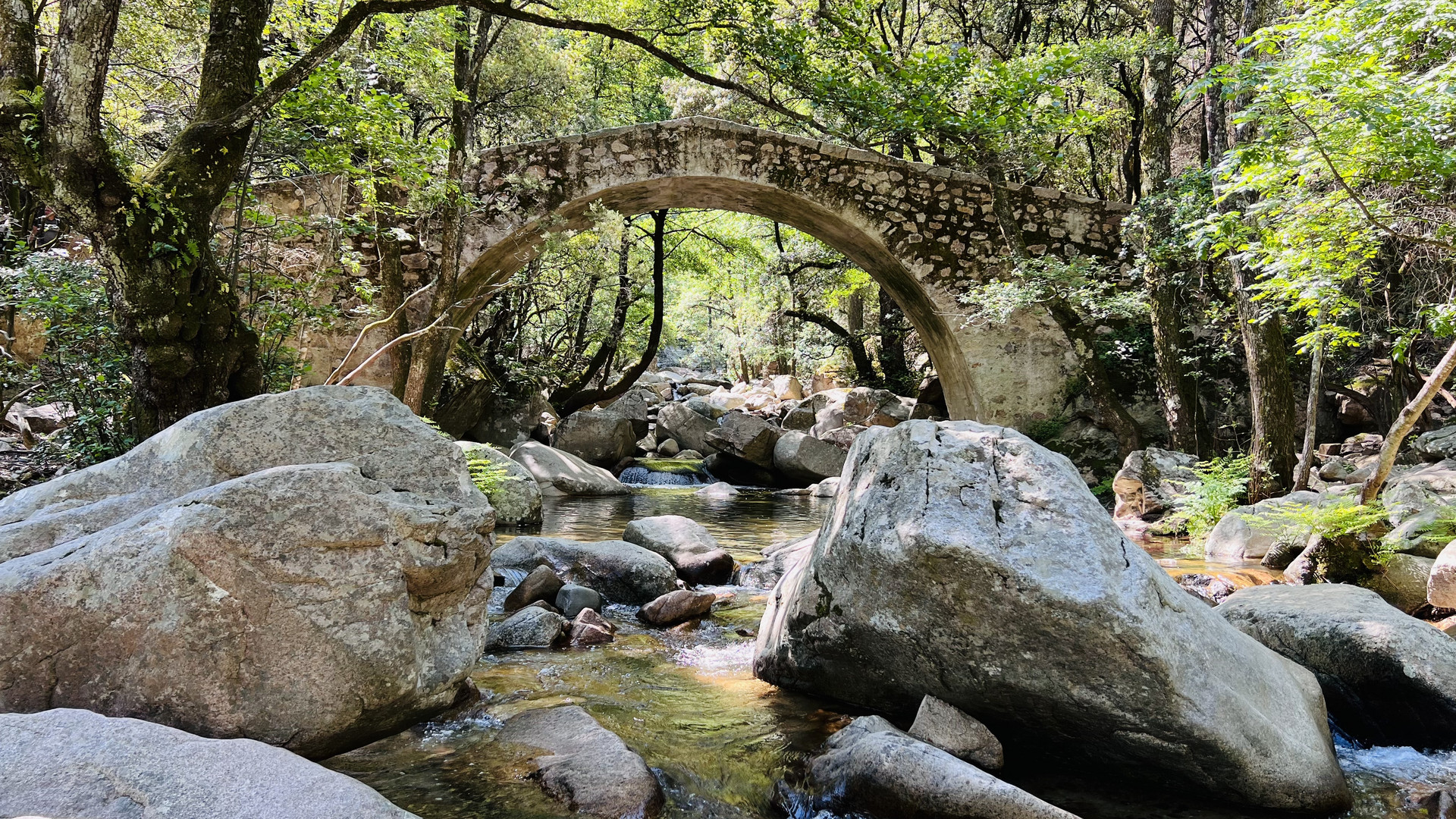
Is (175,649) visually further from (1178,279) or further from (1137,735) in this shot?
(1178,279)

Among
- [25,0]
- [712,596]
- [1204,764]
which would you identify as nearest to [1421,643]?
[1204,764]

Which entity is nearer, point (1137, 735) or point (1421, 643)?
point (1137, 735)

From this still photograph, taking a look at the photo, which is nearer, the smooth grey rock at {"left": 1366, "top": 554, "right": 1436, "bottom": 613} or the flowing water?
the flowing water

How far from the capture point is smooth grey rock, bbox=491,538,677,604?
4.68 meters

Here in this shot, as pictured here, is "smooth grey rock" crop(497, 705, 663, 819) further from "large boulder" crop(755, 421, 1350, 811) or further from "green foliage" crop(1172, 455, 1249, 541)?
"green foliage" crop(1172, 455, 1249, 541)

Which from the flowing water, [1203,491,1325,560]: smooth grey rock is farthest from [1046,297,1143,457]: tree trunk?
the flowing water

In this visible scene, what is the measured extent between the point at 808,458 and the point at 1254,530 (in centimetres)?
679

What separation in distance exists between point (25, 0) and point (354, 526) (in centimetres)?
389

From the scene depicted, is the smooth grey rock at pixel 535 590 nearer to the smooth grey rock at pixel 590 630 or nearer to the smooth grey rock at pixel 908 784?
the smooth grey rock at pixel 590 630

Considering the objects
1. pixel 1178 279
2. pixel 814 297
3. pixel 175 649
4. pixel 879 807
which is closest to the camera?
pixel 175 649

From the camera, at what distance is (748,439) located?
12.2 metres

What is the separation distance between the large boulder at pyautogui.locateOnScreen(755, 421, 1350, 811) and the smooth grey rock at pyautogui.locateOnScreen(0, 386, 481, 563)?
4.41 feet

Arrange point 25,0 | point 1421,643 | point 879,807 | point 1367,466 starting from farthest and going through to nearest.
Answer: point 1367,466 → point 25,0 → point 1421,643 → point 879,807

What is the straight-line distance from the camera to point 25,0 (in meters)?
4.00
